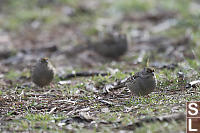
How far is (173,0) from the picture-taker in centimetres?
1521

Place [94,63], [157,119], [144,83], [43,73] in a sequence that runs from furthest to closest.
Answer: [94,63] < [43,73] < [144,83] < [157,119]

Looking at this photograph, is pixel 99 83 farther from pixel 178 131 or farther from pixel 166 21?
pixel 166 21

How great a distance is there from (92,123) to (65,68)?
421 centimetres

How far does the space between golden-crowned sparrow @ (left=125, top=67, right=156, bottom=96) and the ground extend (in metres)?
0.15

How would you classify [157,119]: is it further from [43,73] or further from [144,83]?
[43,73]

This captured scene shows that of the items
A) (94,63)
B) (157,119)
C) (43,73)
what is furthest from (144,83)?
(94,63)

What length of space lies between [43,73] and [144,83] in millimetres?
2311

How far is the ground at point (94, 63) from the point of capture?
190 inches

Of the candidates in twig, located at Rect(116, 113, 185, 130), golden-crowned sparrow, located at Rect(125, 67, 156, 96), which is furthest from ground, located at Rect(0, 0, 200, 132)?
golden-crowned sparrow, located at Rect(125, 67, 156, 96)

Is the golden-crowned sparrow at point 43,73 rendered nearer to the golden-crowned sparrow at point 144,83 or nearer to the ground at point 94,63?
the ground at point 94,63

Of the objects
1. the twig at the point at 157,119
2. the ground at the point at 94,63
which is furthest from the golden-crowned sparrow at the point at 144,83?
the twig at the point at 157,119

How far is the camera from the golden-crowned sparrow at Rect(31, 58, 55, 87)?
6.89 meters

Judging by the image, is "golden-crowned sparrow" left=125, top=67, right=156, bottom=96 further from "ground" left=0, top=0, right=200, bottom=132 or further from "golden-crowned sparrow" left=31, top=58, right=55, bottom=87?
"golden-crowned sparrow" left=31, top=58, right=55, bottom=87

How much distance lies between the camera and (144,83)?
5562 millimetres
